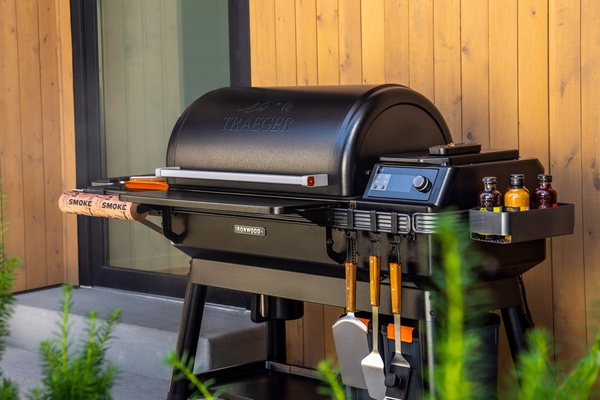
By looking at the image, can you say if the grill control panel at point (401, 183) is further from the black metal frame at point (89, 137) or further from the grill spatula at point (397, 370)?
the black metal frame at point (89, 137)

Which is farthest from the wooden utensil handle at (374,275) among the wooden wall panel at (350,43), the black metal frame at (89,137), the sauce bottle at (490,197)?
the black metal frame at (89,137)

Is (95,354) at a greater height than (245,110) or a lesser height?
lesser

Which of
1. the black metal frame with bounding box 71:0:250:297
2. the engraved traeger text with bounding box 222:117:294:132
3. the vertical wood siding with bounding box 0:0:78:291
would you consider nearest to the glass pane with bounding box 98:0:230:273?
the black metal frame with bounding box 71:0:250:297

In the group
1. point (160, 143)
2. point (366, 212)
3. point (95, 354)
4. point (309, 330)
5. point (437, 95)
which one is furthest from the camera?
point (160, 143)

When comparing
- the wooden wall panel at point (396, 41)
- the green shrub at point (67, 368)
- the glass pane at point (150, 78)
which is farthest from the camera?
the glass pane at point (150, 78)

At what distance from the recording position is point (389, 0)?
311 cm

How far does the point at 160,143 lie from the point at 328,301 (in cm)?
199

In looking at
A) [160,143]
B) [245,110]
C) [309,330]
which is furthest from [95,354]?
[160,143]

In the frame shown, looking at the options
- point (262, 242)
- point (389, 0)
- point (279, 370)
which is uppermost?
point (389, 0)

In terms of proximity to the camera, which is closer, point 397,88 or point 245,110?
point 397,88

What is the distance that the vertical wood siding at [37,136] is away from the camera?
4562 millimetres

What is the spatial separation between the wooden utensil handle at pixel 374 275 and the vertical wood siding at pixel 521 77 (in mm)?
564

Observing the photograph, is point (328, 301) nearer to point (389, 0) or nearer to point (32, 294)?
point (389, 0)

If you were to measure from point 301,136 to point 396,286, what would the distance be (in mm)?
523
